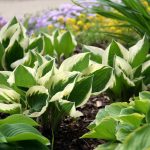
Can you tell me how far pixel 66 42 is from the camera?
3.59 metres

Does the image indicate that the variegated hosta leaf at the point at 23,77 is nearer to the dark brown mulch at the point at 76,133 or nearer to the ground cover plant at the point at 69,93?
the ground cover plant at the point at 69,93

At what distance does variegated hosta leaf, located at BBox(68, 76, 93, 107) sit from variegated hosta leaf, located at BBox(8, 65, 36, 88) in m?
0.23

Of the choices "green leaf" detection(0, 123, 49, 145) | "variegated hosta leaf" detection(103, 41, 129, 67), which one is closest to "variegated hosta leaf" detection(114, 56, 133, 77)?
"variegated hosta leaf" detection(103, 41, 129, 67)

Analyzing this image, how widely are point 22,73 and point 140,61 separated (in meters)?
0.80

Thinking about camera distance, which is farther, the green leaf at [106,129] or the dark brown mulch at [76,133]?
the dark brown mulch at [76,133]

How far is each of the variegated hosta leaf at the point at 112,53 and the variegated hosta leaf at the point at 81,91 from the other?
14.4 inches

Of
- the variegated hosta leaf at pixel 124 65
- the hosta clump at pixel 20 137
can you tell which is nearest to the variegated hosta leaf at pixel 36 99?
the hosta clump at pixel 20 137

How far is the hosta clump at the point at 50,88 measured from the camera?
2436 mm

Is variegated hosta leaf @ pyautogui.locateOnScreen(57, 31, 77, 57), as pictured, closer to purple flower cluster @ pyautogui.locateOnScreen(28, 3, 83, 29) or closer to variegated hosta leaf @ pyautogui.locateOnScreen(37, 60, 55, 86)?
variegated hosta leaf @ pyautogui.locateOnScreen(37, 60, 55, 86)

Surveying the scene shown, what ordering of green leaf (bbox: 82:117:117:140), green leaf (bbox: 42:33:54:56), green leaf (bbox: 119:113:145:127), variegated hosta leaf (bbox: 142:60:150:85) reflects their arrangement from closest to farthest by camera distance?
green leaf (bbox: 119:113:145:127) → green leaf (bbox: 82:117:117:140) → variegated hosta leaf (bbox: 142:60:150:85) → green leaf (bbox: 42:33:54:56)

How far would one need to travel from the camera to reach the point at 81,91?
2588mm

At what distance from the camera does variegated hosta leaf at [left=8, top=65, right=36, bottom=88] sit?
2.48 meters

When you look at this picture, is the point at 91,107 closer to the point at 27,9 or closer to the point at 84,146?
the point at 84,146

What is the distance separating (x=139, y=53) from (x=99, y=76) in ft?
1.15
